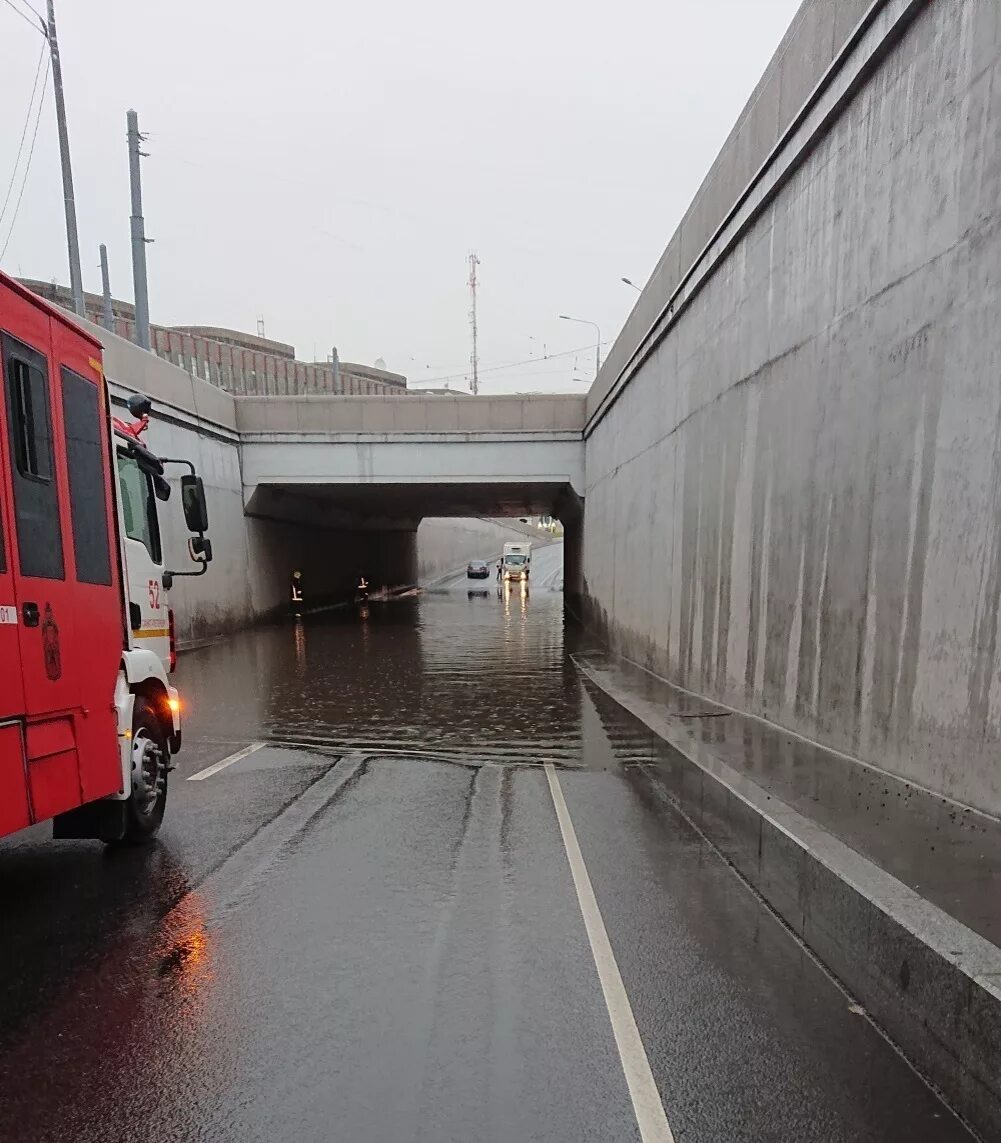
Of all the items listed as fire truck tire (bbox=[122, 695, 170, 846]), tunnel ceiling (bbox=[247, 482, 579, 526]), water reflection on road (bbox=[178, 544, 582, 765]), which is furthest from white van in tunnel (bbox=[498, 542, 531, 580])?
fire truck tire (bbox=[122, 695, 170, 846])

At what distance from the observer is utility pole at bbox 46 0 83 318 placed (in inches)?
710

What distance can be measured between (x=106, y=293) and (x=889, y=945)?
26.8 m

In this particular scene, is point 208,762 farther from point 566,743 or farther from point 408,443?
point 408,443

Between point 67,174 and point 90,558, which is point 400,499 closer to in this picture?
point 67,174

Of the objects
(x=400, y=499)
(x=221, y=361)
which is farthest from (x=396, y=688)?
(x=221, y=361)

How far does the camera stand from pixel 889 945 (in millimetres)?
3182

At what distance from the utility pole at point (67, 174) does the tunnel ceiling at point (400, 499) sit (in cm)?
808

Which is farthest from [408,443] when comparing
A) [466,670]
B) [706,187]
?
[706,187]

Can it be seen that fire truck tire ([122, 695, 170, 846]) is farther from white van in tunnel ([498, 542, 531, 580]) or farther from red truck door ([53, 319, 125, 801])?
white van in tunnel ([498, 542, 531, 580])

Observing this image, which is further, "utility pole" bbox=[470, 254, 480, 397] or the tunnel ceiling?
"utility pole" bbox=[470, 254, 480, 397]

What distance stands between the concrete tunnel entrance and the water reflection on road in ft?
15.2

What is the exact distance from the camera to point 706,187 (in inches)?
391

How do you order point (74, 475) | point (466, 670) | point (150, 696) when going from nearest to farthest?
point (74, 475) → point (150, 696) → point (466, 670)

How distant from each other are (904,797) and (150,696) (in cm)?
529
